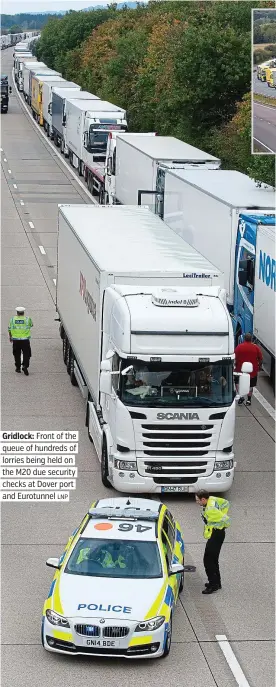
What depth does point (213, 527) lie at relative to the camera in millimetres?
15422

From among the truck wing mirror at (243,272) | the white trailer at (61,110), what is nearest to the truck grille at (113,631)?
the truck wing mirror at (243,272)

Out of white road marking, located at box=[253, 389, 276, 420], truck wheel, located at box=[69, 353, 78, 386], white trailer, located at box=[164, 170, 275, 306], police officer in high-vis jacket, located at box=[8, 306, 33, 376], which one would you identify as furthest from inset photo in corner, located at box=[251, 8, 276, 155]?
police officer in high-vis jacket, located at box=[8, 306, 33, 376]

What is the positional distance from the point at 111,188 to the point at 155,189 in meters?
9.64

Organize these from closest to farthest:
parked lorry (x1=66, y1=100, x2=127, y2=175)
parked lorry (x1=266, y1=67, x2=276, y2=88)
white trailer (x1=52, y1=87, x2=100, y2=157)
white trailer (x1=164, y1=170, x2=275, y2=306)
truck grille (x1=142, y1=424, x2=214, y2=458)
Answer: truck grille (x1=142, y1=424, x2=214, y2=458) → white trailer (x1=164, y1=170, x2=275, y2=306) → parked lorry (x1=266, y1=67, x2=276, y2=88) → parked lorry (x1=66, y1=100, x2=127, y2=175) → white trailer (x1=52, y1=87, x2=100, y2=157)

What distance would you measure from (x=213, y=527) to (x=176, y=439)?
3.37 metres

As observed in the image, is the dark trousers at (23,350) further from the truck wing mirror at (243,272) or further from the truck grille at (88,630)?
the truck grille at (88,630)

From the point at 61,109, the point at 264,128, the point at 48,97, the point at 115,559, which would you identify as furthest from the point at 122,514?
the point at 48,97

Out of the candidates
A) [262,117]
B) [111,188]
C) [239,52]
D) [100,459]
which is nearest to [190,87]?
[239,52]

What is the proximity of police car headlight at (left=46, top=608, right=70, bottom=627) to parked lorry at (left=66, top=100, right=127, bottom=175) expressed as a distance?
136 ft

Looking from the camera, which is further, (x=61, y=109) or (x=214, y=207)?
(x=61, y=109)

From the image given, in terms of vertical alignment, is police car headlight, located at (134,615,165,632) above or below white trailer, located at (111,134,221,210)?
below

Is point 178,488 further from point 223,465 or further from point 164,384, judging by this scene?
point 164,384

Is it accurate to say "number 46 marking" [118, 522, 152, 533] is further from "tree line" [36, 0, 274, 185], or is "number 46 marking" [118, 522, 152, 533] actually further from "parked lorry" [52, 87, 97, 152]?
"parked lorry" [52, 87, 97, 152]

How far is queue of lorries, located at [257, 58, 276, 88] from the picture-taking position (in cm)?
2919
